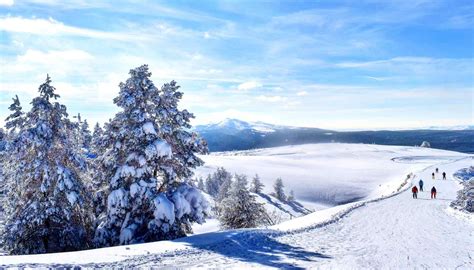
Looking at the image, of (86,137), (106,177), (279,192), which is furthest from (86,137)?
(279,192)

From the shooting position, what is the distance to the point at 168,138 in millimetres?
20609

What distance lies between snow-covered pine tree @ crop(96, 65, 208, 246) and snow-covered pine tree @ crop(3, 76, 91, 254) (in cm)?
161

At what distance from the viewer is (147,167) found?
1867cm

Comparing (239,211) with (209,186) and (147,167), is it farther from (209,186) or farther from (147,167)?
(209,186)

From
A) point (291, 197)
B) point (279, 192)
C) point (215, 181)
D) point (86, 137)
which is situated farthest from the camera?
point (215, 181)

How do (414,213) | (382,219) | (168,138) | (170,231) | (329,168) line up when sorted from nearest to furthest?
(170,231), (168,138), (382,219), (414,213), (329,168)

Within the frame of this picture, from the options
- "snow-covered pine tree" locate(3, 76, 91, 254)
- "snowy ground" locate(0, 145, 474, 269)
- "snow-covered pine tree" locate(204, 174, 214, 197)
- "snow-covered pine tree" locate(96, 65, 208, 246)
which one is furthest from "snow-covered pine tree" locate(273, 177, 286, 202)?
"snow-covered pine tree" locate(3, 76, 91, 254)

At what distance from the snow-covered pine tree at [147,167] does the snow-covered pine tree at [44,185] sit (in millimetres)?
1615

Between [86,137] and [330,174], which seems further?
[330,174]

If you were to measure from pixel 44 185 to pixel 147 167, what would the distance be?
16.4 feet

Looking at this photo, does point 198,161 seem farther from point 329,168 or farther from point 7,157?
point 329,168

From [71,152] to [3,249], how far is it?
5949 millimetres

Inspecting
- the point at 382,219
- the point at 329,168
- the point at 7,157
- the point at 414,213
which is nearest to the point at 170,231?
the point at 7,157

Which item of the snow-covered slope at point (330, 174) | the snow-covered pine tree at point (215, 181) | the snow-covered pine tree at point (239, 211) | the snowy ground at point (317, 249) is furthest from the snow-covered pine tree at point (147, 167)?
the snow-covered pine tree at point (215, 181)
